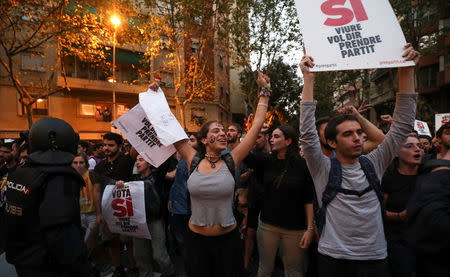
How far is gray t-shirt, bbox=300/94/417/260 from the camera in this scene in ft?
6.71

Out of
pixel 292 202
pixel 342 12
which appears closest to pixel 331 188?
pixel 292 202

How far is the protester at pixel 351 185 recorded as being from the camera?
204 centimetres

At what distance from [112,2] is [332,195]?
13402 mm

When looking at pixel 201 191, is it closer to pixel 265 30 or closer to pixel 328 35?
pixel 328 35

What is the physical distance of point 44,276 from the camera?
80.6 inches

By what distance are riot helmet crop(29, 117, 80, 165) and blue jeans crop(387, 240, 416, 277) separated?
130 inches

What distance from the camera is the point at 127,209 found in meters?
3.62

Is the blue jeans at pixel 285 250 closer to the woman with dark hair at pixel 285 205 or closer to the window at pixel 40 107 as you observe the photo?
the woman with dark hair at pixel 285 205

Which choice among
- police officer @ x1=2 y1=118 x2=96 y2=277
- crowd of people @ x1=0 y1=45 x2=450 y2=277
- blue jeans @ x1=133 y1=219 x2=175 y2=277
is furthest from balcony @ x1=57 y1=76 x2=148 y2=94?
police officer @ x1=2 y1=118 x2=96 y2=277

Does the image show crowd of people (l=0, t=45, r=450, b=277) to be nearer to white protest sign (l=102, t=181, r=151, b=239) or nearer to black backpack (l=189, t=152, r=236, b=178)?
black backpack (l=189, t=152, r=236, b=178)

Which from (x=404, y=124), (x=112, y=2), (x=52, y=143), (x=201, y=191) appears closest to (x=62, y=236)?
(x=52, y=143)

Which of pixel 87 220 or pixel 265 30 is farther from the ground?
pixel 265 30

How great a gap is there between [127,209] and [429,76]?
2785 cm

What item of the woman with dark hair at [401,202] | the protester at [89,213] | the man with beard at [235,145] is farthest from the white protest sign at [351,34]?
the protester at [89,213]
